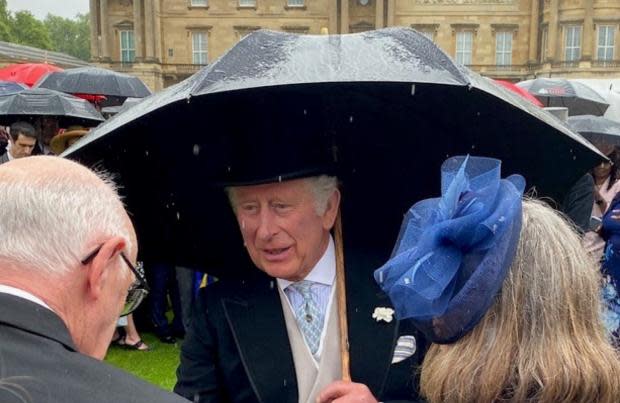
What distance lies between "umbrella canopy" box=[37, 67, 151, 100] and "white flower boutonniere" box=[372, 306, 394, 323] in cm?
944

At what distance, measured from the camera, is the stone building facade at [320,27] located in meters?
43.3

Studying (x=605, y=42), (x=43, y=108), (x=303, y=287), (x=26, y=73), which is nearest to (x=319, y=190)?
(x=303, y=287)

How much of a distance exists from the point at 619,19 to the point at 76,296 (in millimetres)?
47025

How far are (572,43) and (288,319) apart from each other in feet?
149

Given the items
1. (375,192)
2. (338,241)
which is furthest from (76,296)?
(375,192)

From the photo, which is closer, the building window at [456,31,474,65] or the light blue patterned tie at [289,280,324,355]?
the light blue patterned tie at [289,280,324,355]

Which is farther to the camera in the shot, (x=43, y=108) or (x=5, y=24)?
(x=5, y=24)

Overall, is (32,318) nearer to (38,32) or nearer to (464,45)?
(464,45)

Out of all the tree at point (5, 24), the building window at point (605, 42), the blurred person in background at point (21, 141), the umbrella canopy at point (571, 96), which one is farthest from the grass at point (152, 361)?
the tree at point (5, 24)

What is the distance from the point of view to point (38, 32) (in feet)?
246

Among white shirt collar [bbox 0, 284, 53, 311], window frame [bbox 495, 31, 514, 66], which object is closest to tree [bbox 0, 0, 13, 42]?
window frame [bbox 495, 31, 514, 66]

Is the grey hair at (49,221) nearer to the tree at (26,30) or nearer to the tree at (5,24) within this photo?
the tree at (5,24)

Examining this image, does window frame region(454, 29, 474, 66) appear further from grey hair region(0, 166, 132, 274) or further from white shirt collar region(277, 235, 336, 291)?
grey hair region(0, 166, 132, 274)

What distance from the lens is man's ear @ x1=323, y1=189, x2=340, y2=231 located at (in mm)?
2268
